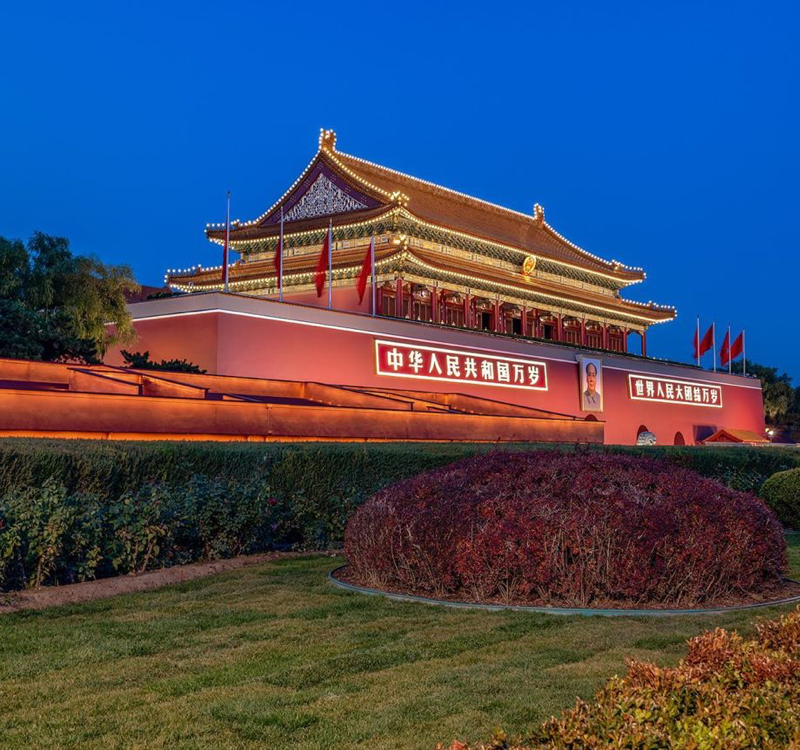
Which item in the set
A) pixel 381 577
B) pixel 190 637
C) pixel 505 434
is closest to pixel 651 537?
pixel 381 577

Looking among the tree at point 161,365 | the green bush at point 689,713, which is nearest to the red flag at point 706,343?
the tree at point 161,365

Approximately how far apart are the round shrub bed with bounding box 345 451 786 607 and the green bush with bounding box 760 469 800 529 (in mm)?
8294

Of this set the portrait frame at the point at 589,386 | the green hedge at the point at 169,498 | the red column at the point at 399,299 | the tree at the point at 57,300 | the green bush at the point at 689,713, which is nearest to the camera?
the green bush at the point at 689,713

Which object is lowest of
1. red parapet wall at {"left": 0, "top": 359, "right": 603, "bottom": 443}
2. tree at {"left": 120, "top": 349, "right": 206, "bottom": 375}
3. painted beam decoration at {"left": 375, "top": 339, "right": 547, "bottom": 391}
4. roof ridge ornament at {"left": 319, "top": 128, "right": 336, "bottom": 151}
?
red parapet wall at {"left": 0, "top": 359, "right": 603, "bottom": 443}

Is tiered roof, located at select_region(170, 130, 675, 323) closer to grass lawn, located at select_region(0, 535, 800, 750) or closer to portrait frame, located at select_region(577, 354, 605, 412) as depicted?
portrait frame, located at select_region(577, 354, 605, 412)

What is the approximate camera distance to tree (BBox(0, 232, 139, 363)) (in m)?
23.0

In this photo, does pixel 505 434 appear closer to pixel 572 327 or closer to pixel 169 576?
pixel 169 576

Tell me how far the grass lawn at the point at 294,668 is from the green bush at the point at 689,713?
1.55 meters

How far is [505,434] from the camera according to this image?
25.7 metres

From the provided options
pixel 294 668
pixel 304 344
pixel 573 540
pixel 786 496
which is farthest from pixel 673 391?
pixel 294 668

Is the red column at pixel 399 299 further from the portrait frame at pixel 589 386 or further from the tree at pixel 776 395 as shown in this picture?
the tree at pixel 776 395

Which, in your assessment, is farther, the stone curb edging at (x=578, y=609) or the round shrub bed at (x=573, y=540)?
the round shrub bed at (x=573, y=540)

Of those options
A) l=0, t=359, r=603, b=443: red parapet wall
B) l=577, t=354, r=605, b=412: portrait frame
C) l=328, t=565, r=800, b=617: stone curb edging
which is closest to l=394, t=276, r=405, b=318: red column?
l=577, t=354, r=605, b=412: portrait frame

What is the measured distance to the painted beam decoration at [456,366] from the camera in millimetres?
30703
